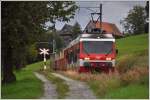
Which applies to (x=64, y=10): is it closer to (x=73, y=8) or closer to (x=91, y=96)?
(x=73, y=8)

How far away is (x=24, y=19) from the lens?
28719mm

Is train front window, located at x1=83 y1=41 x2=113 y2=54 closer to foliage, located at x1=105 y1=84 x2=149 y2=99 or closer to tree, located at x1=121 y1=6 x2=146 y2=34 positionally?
foliage, located at x1=105 y1=84 x2=149 y2=99

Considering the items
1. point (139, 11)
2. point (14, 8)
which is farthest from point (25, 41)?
point (139, 11)

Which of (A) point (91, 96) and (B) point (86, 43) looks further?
(B) point (86, 43)

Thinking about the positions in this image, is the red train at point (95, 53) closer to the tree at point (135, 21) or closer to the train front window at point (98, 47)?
the train front window at point (98, 47)

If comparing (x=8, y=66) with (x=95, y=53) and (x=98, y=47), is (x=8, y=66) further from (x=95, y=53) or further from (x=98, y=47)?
(x=98, y=47)

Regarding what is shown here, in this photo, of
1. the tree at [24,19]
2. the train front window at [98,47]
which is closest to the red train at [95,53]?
the train front window at [98,47]

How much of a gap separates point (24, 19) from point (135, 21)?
4268 inches

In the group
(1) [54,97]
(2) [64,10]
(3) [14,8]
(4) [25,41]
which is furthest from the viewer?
(2) [64,10]

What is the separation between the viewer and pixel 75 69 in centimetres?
4106

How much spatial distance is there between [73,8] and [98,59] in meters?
5.02

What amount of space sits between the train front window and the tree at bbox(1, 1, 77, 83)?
4.58m

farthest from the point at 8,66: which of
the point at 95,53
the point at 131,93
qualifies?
the point at 131,93

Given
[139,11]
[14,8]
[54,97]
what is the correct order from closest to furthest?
[54,97] → [14,8] → [139,11]
